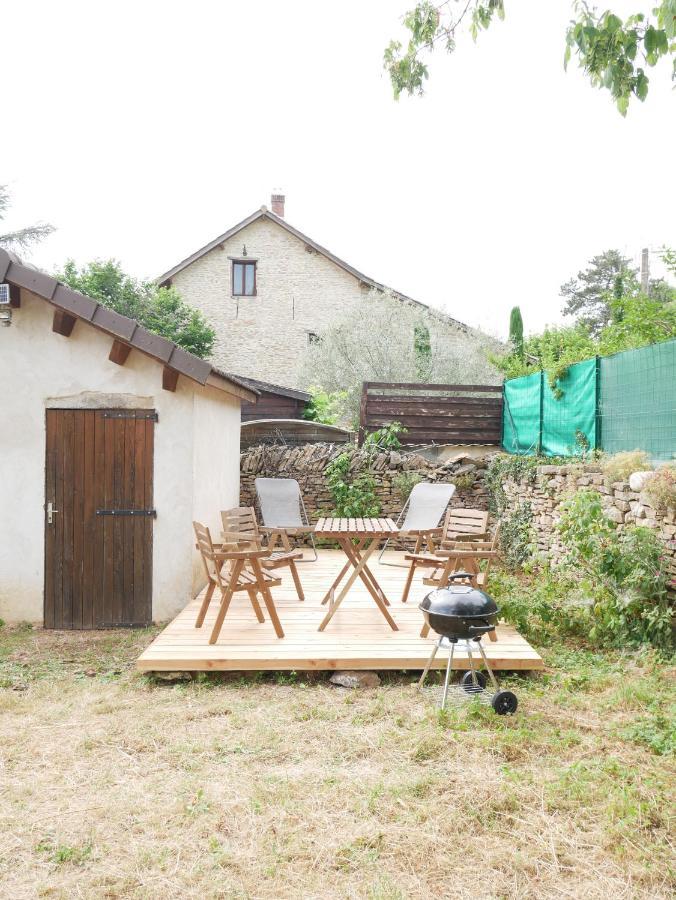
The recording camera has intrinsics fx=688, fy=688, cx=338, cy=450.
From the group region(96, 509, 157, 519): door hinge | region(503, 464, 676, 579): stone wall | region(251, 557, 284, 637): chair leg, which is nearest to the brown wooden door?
region(96, 509, 157, 519): door hinge

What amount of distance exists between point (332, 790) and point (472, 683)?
5.49ft

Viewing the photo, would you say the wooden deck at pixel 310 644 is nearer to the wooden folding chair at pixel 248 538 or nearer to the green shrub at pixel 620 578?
the wooden folding chair at pixel 248 538

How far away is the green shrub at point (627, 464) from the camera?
5797mm

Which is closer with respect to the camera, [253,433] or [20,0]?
[20,0]

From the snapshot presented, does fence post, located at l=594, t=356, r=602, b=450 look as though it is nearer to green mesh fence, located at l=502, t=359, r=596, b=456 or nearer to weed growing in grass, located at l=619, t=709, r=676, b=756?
green mesh fence, located at l=502, t=359, r=596, b=456

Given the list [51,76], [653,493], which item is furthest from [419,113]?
[51,76]

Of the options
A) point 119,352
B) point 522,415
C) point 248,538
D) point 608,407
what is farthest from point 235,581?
point 522,415

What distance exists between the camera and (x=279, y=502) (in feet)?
29.8

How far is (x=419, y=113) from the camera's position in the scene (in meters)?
4.53

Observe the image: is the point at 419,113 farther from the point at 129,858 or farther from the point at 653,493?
the point at 129,858

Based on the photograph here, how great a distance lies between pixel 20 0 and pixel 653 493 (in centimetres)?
617

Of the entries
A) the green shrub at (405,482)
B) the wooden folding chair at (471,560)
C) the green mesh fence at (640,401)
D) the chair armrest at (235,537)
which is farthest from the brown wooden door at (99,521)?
the green shrub at (405,482)

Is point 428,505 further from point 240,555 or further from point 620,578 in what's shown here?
point 240,555

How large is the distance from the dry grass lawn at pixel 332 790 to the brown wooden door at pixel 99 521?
69.9 inches
